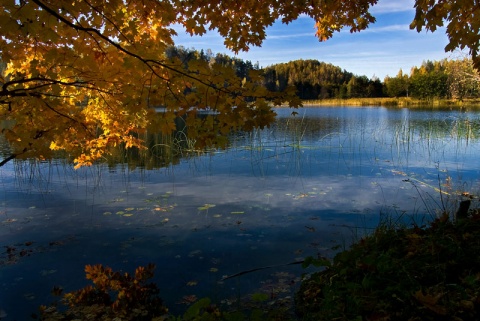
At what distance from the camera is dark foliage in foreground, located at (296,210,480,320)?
7.98ft

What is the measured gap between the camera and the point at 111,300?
3.81m

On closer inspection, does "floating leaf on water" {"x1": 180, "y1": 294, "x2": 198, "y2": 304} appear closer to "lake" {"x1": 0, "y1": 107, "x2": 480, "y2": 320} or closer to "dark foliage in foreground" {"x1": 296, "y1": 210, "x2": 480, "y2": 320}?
"lake" {"x1": 0, "y1": 107, "x2": 480, "y2": 320}

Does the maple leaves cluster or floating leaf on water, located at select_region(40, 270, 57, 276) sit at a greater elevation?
the maple leaves cluster

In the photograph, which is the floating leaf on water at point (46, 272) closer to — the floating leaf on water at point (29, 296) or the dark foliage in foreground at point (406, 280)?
the floating leaf on water at point (29, 296)

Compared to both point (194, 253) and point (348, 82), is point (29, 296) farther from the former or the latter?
point (348, 82)

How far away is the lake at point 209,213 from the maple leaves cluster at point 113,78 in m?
1.68

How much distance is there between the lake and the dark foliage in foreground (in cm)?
53

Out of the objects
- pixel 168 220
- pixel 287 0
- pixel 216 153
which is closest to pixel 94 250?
pixel 168 220

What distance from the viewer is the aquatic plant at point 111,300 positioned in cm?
354

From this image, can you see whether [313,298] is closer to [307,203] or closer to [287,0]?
[307,203]

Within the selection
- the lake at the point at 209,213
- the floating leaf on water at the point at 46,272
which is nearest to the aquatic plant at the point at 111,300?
the lake at the point at 209,213

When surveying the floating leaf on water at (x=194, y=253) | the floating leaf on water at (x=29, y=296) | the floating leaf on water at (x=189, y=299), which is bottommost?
the floating leaf on water at (x=189, y=299)

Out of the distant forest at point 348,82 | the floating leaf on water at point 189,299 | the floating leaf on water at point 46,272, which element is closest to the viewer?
the floating leaf on water at point 189,299

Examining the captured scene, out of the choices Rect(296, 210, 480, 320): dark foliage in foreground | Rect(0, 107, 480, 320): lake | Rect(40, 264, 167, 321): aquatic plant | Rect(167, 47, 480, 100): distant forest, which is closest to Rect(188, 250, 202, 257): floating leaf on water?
Rect(0, 107, 480, 320): lake
